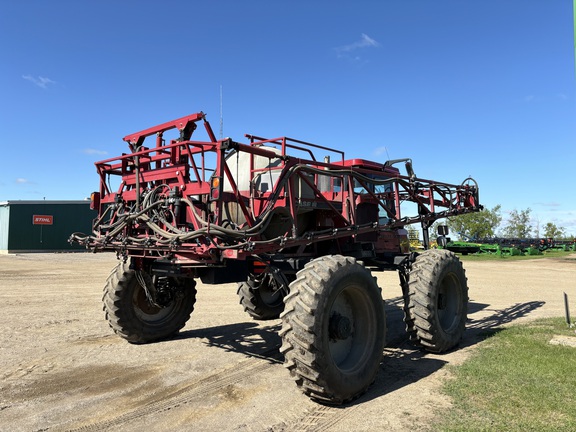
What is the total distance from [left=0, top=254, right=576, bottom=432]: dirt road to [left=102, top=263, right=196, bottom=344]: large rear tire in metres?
0.22

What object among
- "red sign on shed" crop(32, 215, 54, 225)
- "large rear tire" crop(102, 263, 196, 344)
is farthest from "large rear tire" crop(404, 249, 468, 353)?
"red sign on shed" crop(32, 215, 54, 225)

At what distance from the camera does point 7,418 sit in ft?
13.4

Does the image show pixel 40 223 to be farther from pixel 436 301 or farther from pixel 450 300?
pixel 436 301

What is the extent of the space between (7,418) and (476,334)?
6.76 metres

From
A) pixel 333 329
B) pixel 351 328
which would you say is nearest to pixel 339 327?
pixel 333 329

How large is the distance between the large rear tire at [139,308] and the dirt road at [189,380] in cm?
22

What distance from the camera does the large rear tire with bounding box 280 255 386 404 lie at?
4.25 metres

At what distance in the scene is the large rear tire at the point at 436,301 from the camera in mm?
6117

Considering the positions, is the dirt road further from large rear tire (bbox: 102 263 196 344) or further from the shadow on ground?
large rear tire (bbox: 102 263 196 344)

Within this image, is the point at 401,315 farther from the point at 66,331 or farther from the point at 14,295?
the point at 14,295

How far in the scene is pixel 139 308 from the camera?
681 centimetres

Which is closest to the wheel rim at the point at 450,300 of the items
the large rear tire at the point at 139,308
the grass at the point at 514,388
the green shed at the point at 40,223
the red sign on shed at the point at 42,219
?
the grass at the point at 514,388

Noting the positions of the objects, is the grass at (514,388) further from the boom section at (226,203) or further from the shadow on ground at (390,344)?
the boom section at (226,203)

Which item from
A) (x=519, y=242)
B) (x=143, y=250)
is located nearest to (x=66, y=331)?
(x=143, y=250)
